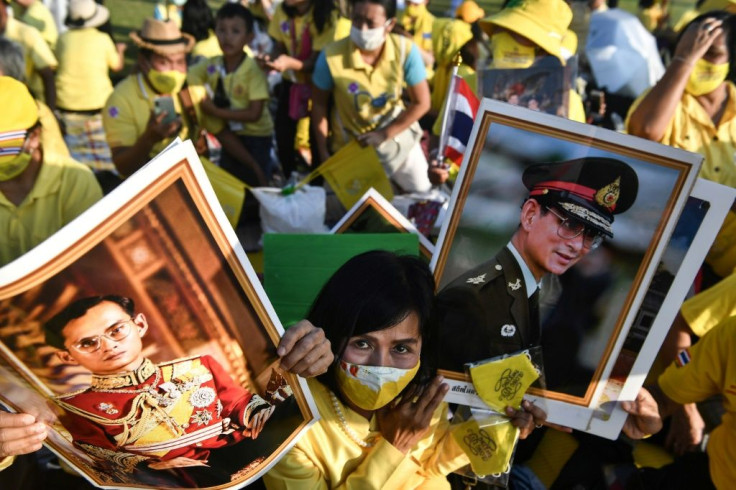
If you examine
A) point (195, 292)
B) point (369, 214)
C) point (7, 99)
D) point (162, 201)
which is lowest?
point (369, 214)

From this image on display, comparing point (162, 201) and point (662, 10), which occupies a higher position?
point (162, 201)

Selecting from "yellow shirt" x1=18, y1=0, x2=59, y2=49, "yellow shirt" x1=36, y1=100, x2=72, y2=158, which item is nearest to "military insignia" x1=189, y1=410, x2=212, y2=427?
"yellow shirt" x1=36, y1=100, x2=72, y2=158

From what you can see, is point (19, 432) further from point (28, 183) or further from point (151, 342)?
point (28, 183)

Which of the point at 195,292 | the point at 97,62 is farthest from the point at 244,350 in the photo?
the point at 97,62

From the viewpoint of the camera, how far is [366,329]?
1708 mm

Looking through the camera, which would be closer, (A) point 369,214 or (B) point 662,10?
(A) point 369,214

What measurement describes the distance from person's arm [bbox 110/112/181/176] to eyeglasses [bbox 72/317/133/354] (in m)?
2.72

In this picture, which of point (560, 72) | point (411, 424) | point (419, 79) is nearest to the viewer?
point (411, 424)

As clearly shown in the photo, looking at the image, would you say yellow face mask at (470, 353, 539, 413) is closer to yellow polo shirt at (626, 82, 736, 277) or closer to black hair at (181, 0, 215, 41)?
yellow polo shirt at (626, 82, 736, 277)

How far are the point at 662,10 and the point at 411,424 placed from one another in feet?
33.4

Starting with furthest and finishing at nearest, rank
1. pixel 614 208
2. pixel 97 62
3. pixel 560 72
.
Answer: pixel 97 62 < pixel 560 72 < pixel 614 208

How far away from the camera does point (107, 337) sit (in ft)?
3.95

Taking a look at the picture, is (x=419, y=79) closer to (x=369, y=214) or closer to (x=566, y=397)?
(x=369, y=214)

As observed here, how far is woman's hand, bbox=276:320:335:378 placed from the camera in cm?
145
